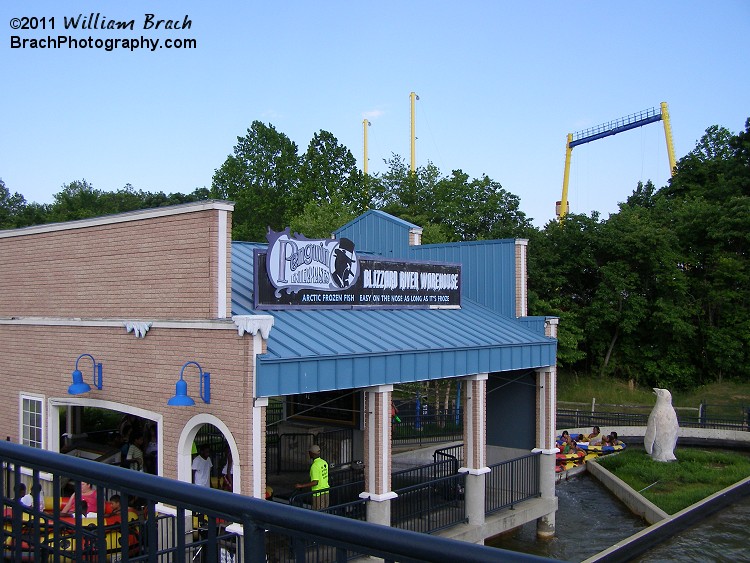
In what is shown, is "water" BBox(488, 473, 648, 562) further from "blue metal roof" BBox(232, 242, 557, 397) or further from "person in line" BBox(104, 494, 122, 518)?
"person in line" BBox(104, 494, 122, 518)

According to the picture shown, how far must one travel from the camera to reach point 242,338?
10.5 m

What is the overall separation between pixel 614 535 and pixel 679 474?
5404 mm

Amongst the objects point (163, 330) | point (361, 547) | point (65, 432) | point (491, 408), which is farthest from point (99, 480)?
point (65, 432)

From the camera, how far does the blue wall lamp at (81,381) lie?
12146mm

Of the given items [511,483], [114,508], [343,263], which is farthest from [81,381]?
[511,483]

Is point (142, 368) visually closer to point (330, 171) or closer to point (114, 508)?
point (114, 508)

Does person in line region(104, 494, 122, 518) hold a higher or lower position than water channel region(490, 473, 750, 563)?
higher

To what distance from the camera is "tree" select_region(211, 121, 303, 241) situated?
54.4 meters

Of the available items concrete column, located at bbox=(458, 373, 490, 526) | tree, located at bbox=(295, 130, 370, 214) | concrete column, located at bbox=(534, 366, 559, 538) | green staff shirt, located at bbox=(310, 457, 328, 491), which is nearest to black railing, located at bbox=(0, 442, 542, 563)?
green staff shirt, located at bbox=(310, 457, 328, 491)

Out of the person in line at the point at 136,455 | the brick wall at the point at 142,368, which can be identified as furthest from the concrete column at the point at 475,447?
the person in line at the point at 136,455

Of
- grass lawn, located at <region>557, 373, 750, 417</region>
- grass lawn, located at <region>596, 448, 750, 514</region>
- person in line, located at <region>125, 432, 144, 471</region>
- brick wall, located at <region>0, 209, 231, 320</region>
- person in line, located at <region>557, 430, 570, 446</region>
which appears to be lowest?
grass lawn, located at <region>557, 373, 750, 417</region>

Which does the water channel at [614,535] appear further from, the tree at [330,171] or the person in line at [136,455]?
the tree at [330,171]

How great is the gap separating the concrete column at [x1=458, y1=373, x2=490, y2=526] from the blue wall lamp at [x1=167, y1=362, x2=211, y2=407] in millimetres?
6157

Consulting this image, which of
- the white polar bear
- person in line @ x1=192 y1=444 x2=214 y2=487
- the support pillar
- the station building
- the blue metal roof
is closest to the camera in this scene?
the support pillar
